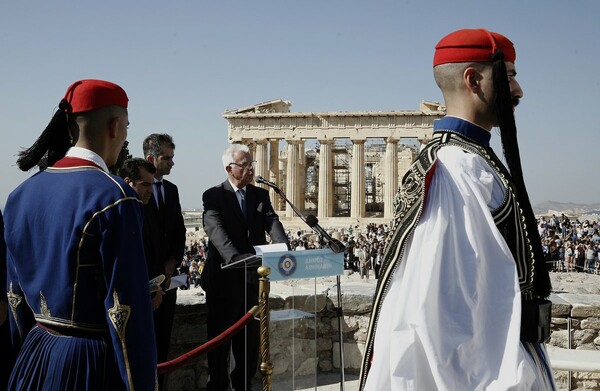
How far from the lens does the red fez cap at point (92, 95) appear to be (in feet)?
7.86

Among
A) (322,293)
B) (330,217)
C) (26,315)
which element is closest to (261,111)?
(330,217)

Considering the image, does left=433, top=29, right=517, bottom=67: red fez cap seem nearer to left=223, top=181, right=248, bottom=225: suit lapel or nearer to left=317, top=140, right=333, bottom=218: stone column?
left=223, top=181, right=248, bottom=225: suit lapel

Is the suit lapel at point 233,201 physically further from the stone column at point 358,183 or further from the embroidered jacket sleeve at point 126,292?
the stone column at point 358,183

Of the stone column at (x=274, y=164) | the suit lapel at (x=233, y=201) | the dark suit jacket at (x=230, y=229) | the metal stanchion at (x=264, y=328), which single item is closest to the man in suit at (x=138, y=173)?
the dark suit jacket at (x=230, y=229)

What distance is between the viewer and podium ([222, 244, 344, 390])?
4.23 m

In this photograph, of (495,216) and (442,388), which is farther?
(495,216)

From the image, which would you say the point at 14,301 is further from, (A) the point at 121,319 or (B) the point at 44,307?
(A) the point at 121,319

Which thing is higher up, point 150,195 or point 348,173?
point 348,173

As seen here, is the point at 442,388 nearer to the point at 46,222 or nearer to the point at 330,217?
the point at 46,222

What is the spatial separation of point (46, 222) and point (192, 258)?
25.9m

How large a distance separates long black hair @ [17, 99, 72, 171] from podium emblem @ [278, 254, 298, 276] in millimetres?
1978

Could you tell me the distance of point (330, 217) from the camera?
50531 mm

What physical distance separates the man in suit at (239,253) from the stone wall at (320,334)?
0.44 metres

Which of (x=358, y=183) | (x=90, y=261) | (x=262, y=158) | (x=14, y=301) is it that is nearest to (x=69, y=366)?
(x=90, y=261)
